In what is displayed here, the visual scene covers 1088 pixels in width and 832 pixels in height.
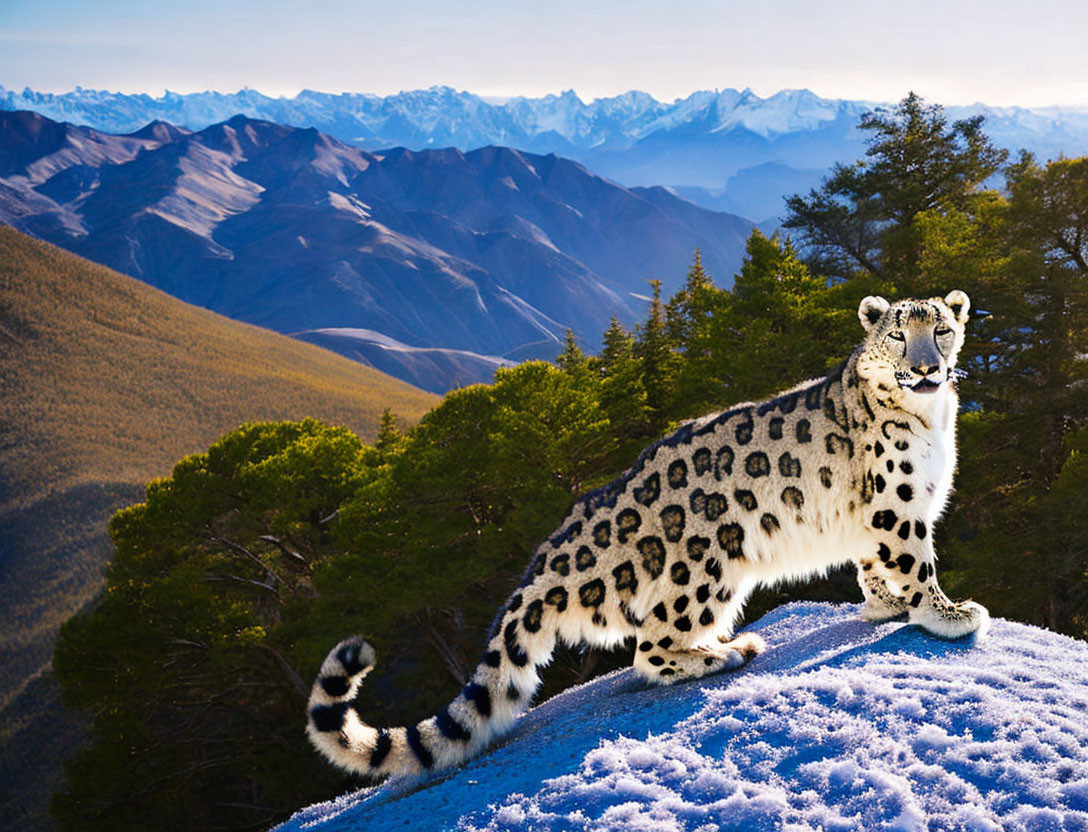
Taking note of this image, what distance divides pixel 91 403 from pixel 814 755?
166 meters

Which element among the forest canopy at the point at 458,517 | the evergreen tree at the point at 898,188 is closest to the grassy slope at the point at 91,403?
the forest canopy at the point at 458,517

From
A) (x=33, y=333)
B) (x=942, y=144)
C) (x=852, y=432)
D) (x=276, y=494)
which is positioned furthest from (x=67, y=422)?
(x=852, y=432)

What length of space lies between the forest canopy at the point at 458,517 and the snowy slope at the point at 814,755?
13741 millimetres

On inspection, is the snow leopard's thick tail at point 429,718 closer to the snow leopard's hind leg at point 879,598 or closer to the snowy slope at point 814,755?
the snowy slope at point 814,755

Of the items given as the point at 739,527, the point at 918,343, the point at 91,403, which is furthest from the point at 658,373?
the point at 91,403

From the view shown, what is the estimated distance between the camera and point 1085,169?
823 inches

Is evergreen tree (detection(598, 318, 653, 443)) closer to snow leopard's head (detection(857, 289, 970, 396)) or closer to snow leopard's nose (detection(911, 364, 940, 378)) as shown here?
snow leopard's head (detection(857, 289, 970, 396))

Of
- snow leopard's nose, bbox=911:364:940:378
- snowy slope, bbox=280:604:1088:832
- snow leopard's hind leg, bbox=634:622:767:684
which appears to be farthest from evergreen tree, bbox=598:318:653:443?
snow leopard's nose, bbox=911:364:940:378

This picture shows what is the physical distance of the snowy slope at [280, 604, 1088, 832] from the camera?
4551mm

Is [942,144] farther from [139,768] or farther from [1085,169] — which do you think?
[139,768]

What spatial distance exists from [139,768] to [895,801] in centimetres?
2416

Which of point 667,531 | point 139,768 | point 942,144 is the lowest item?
point 139,768

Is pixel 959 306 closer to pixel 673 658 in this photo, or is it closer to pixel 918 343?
pixel 918 343

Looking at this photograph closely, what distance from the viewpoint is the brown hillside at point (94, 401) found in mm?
101812
